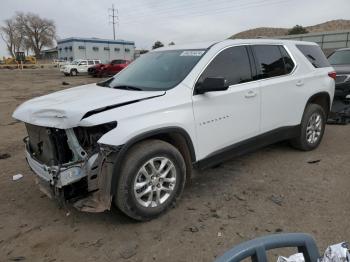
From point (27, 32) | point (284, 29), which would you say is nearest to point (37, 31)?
point (27, 32)

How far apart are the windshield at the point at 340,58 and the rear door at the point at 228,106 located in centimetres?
640

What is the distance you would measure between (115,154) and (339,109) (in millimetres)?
6606

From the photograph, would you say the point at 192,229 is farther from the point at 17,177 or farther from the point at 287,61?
the point at 287,61

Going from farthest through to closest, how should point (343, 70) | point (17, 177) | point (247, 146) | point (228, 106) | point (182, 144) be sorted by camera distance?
point (343, 70) < point (17, 177) < point (247, 146) < point (228, 106) < point (182, 144)

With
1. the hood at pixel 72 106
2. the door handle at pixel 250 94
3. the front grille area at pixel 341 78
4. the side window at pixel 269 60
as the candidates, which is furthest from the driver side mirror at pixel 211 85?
the front grille area at pixel 341 78

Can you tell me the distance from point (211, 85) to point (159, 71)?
0.83 metres

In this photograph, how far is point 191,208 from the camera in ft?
12.3

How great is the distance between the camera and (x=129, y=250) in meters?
3.05

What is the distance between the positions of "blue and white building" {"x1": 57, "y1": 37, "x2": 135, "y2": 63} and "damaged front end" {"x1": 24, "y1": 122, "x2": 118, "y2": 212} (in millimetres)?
71634

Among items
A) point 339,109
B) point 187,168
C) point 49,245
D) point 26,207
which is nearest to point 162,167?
point 187,168

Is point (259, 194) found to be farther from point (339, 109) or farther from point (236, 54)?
point (339, 109)

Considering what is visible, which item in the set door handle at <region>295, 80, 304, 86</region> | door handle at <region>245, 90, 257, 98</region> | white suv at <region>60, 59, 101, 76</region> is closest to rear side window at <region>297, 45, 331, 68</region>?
door handle at <region>295, 80, 304, 86</region>

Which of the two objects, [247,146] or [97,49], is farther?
[97,49]

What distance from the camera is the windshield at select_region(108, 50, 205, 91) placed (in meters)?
3.84
